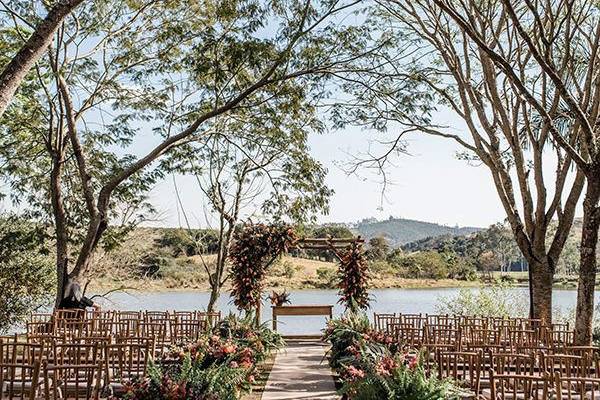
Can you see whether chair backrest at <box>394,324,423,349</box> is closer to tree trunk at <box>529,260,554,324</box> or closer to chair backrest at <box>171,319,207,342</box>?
chair backrest at <box>171,319,207,342</box>

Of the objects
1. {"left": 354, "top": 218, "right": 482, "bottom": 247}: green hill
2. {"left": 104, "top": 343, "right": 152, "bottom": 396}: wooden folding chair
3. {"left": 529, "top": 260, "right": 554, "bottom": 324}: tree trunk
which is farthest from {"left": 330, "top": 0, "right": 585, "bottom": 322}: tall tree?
{"left": 354, "top": 218, "right": 482, "bottom": 247}: green hill

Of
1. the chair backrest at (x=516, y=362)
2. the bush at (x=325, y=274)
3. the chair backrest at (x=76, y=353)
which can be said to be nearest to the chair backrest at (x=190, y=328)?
the chair backrest at (x=76, y=353)

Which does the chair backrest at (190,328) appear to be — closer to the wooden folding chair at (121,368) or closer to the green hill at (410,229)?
the wooden folding chair at (121,368)

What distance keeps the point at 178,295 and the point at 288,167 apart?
930cm

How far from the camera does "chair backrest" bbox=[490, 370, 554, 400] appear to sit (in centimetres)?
376

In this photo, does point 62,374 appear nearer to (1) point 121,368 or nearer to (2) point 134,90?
(1) point 121,368

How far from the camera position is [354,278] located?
1234cm

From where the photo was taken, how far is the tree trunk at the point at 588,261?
830 cm

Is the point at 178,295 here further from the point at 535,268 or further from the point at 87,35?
the point at 535,268

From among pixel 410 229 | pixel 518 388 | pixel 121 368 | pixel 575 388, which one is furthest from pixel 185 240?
pixel 410 229

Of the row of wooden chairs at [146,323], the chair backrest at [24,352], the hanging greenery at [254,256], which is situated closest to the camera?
the chair backrest at [24,352]

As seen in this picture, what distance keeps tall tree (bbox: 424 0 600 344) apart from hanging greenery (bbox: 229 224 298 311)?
530 centimetres

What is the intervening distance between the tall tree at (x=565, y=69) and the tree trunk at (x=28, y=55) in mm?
4185

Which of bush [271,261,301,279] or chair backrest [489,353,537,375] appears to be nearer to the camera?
chair backrest [489,353,537,375]
